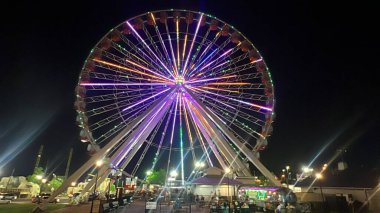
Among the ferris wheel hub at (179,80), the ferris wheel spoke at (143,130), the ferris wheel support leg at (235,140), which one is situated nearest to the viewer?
the ferris wheel support leg at (235,140)

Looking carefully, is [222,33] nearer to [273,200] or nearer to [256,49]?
[256,49]

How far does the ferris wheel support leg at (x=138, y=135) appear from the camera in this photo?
1028 inches

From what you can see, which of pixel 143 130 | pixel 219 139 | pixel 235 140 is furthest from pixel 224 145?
pixel 143 130

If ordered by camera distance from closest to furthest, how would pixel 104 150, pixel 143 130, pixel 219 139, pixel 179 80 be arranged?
pixel 104 150, pixel 219 139, pixel 143 130, pixel 179 80

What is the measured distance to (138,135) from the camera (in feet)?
88.6

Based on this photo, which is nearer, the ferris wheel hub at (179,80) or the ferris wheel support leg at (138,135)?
the ferris wheel support leg at (138,135)

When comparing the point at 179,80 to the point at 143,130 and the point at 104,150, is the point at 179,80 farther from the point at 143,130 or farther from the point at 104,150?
the point at 104,150

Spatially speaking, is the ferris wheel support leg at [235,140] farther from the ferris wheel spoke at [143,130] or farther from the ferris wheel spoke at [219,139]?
the ferris wheel spoke at [143,130]

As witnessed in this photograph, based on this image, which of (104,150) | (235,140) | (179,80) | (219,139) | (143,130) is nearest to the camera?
(104,150)

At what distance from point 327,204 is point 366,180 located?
7.14m

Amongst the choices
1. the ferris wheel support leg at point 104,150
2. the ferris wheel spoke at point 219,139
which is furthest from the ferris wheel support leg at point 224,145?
the ferris wheel support leg at point 104,150

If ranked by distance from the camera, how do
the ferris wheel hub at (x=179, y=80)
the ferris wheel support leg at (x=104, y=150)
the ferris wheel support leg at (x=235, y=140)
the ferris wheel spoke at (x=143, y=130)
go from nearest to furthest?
the ferris wheel support leg at (x=104, y=150)
the ferris wheel support leg at (x=235, y=140)
the ferris wheel spoke at (x=143, y=130)
the ferris wheel hub at (x=179, y=80)

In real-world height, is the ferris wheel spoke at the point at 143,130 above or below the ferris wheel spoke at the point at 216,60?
below

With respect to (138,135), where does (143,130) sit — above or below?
above
